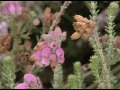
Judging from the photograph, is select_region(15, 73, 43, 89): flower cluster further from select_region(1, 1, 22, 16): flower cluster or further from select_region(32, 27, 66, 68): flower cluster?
select_region(1, 1, 22, 16): flower cluster

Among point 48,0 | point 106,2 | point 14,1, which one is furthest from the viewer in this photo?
point 48,0

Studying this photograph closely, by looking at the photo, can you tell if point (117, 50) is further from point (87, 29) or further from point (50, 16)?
point (50, 16)

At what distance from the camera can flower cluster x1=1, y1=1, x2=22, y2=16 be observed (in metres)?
1.45

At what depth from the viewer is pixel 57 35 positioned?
97 cm

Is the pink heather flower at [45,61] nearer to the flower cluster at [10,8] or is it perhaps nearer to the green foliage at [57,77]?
the green foliage at [57,77]

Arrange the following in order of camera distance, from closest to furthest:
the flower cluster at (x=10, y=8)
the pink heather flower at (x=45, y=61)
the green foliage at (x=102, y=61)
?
1. the green foliage at (x=102, y=61)
2. the pink heather flower at (x=45, y=61)
3. the flower cluster at (x=10, y=8)

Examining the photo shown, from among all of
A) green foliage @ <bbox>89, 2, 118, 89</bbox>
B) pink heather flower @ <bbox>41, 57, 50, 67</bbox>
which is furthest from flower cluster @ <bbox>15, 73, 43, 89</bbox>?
green foliage @ <bbox>89, 2, 118, 89</bbox>

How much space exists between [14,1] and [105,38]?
2.19 ft

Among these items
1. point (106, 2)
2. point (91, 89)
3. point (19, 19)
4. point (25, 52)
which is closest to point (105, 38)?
point (91, 89)

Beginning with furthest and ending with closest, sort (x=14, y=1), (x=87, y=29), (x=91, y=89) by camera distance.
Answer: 1. (x=14, y=1)
2. (x=91, y=89)
3. (x=87, y=29)

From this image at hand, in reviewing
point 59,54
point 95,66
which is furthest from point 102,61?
point 59,54

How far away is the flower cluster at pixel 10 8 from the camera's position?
1.45 meters

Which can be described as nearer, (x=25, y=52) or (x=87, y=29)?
(x=87, y=29)

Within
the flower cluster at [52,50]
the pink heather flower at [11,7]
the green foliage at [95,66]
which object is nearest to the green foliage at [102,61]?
the green foliage at [95,66]
